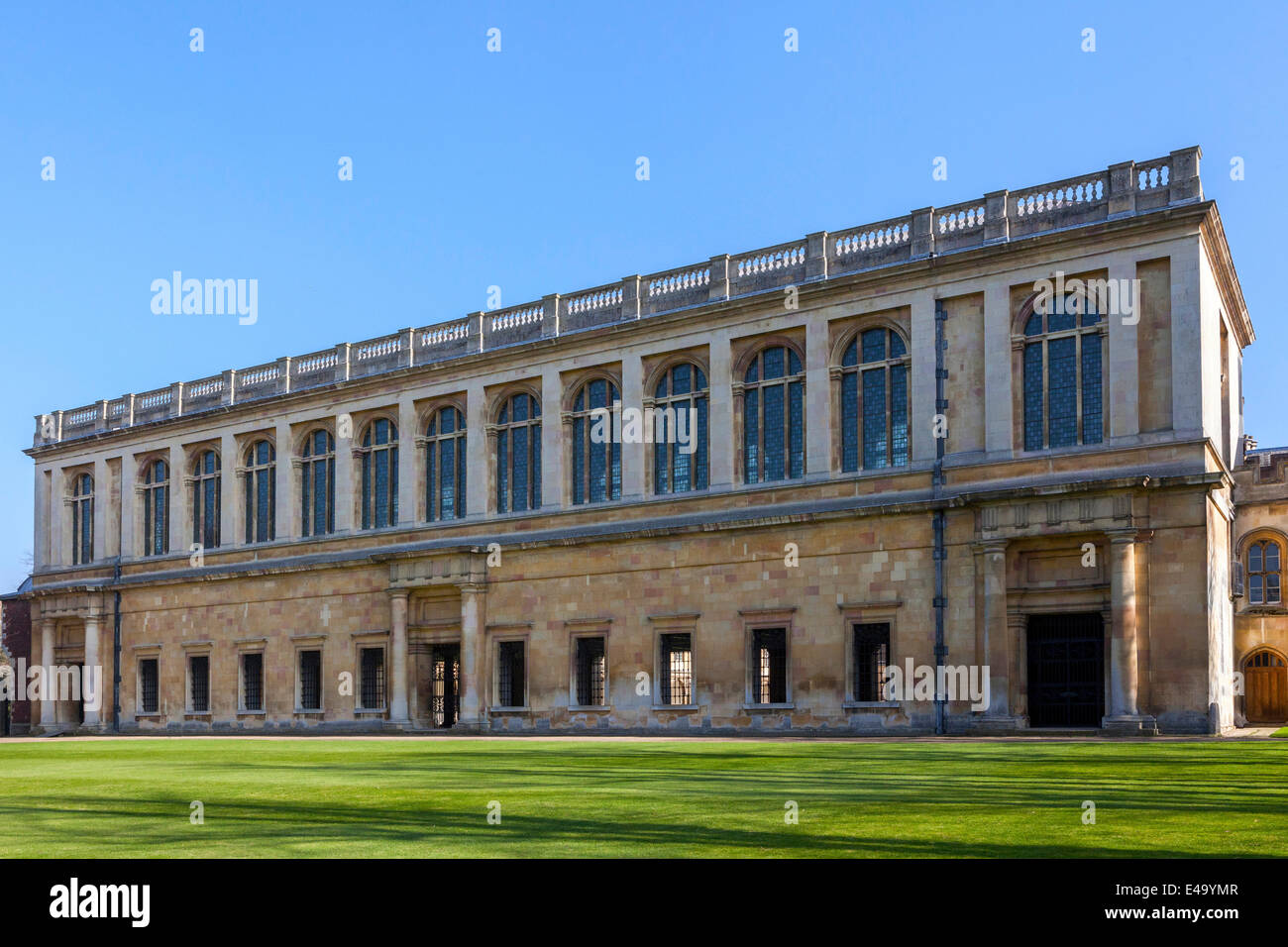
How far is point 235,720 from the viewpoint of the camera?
56969 millimetres

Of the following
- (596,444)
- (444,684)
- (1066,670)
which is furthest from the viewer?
(444,684)

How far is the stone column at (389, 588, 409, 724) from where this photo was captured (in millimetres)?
50344

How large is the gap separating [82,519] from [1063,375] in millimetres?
48526

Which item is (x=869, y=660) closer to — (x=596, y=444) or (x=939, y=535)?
(x=939, y=535)

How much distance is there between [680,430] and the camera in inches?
1811

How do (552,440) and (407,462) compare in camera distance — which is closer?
(552,440)

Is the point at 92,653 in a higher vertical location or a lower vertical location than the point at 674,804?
lower

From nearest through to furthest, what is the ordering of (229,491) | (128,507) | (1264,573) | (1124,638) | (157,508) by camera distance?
(1124,638) < (1264,573) < (229,491) < (157,508) < (128,507)

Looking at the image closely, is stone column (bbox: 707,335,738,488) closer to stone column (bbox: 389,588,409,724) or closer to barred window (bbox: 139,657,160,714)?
stone column (bbox: 389,588,409,724)

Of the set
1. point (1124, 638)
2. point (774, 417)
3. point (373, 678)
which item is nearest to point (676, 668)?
point (774, 417)

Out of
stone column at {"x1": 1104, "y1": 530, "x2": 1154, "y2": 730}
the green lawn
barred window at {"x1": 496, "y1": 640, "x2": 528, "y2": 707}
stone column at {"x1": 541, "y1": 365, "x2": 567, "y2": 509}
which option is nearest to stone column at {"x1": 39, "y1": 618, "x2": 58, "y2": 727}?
barred window at {"x1": 496, "y1": 640, "x2": 528, "y2": 707}

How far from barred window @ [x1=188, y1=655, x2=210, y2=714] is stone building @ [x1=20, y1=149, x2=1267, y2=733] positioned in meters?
0.25
